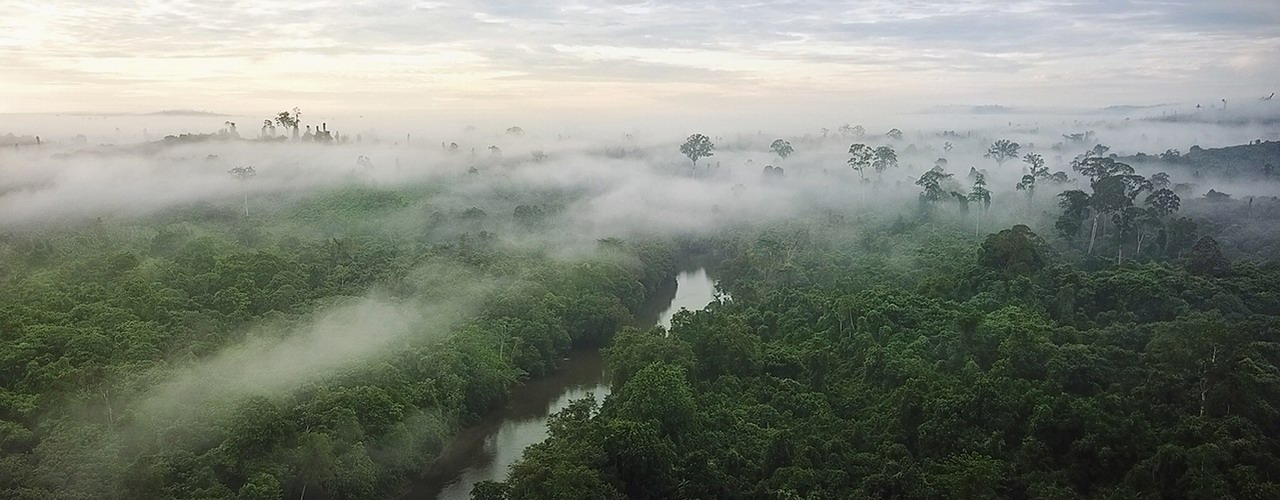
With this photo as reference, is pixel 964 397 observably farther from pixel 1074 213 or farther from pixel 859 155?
pixel 859 155

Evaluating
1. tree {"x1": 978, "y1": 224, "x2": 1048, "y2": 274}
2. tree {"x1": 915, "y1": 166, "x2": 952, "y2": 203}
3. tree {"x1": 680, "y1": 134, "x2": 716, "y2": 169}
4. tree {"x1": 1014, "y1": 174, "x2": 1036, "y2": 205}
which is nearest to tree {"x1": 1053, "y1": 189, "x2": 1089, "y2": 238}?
tree {"x1": 978, "y1": 224, "x2": 1048, "y2": 274}

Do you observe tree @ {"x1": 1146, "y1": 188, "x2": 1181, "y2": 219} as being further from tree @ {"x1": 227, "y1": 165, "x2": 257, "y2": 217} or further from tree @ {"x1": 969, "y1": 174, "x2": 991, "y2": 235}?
tree @ {"x1": 227, "y1": 165, "x2": 257, "y2": 217}

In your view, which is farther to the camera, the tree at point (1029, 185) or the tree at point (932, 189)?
the tree at point (932, 189)

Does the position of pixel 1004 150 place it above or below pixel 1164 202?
above

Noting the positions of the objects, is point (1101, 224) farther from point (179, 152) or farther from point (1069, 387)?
point (179, 152)

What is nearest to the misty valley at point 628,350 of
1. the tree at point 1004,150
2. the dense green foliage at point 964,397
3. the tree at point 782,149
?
the dense green foliage at point 964,397

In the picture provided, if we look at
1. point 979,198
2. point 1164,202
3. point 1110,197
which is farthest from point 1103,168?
point 1110,197

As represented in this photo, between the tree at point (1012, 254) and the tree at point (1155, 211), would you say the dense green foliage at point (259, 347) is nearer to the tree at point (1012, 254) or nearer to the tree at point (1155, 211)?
the tree at point (1012, 254)
